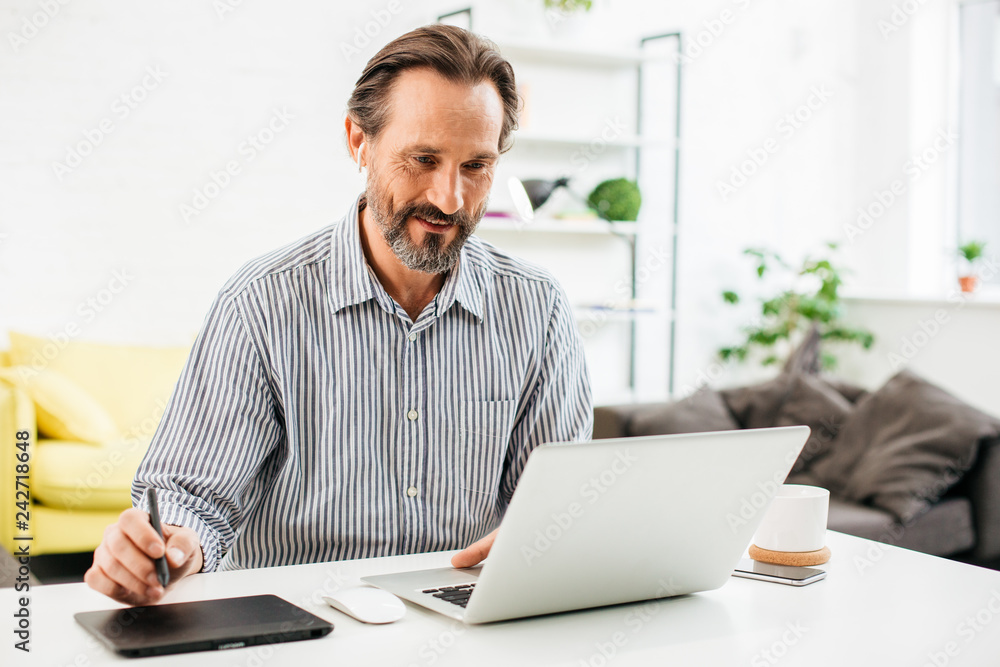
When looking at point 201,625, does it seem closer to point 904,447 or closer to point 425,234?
point 425,234

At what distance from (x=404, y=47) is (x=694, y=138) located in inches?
133

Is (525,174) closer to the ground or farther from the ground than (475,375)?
farther from the ground

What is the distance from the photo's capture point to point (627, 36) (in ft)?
14.2

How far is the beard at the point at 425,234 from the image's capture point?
50.7 inches

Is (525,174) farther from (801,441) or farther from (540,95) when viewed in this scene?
(801,441)

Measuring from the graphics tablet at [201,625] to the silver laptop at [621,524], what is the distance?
13 cm

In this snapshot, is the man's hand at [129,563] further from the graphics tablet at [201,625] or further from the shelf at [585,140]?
the shelf at [585,140]

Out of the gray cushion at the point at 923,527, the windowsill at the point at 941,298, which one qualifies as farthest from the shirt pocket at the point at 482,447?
the windowsill at the point at 941,298

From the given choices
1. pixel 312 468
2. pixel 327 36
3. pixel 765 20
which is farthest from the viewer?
pixel 765 20

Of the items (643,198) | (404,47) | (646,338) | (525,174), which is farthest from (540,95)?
(404,47)

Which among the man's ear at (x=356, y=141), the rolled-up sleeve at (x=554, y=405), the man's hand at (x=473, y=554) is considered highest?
the man's ear at (x=356, y=141)

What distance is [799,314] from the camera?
14.3 feet

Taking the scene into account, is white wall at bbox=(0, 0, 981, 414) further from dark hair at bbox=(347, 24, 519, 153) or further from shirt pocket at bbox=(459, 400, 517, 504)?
shirt pocket at bbox=(459, 400, 517, 504)

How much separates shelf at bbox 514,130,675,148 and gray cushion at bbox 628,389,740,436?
4.05ft
